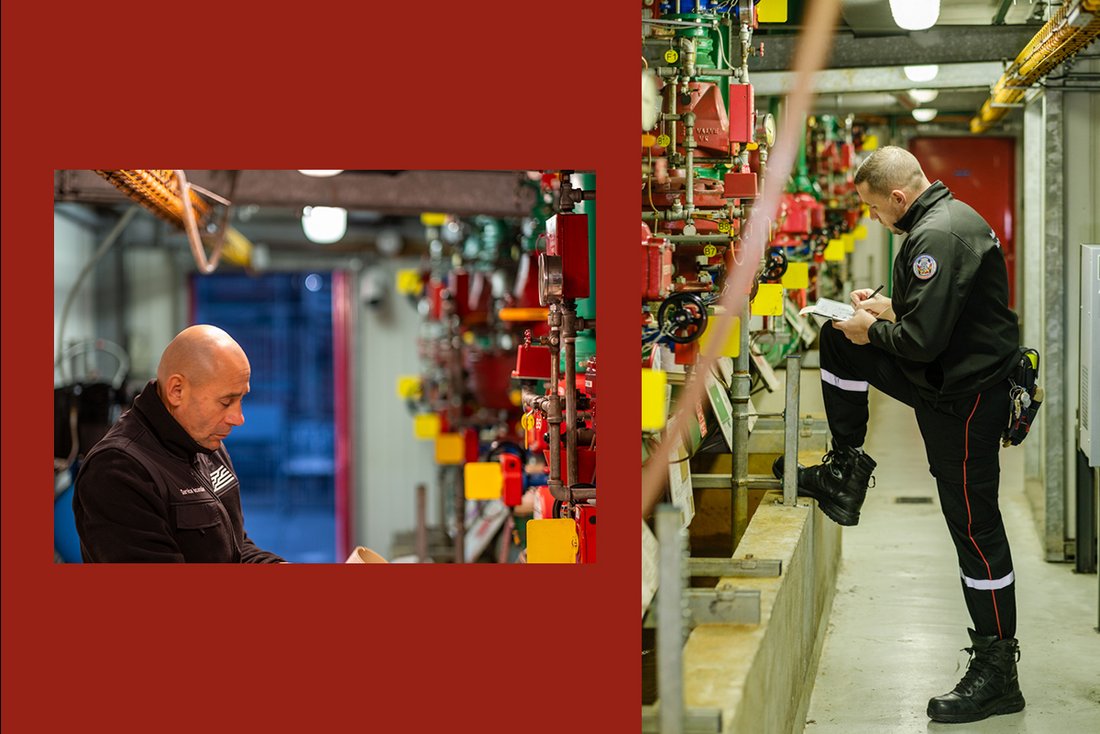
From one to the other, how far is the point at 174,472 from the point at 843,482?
2415mm

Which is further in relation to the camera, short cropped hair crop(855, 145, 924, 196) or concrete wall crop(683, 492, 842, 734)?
short cropped hair crop(855, 145, 924, 196)

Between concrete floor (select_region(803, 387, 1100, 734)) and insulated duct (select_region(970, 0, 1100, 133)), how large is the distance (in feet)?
7.94

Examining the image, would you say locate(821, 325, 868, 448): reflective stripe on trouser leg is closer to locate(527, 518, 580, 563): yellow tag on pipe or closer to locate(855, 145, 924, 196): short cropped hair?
locate(855, 145, 924, 196): short cropped hair

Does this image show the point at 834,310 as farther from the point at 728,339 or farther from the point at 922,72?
the point at 922,72

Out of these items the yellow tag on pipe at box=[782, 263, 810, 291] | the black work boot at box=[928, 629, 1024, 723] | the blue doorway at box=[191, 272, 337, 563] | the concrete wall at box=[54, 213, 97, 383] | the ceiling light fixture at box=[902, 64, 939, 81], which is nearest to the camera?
the black work boot at box=[928, 629, 1024, 723]

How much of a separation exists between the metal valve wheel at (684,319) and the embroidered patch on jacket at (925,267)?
703 millimetres

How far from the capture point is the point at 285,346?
1727 cm

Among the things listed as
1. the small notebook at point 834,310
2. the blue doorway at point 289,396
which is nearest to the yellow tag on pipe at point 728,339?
the small notebook at point 834,310

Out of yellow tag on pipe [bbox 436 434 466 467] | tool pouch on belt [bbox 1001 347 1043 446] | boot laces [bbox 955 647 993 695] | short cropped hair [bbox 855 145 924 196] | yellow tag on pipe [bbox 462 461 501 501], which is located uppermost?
short cropped hair [bbox 855 145 924 196]

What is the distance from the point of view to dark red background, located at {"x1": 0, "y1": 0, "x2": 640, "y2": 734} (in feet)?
8.45

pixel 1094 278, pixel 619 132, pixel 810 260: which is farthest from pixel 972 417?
pixel 810 260

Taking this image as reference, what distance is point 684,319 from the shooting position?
4.02m

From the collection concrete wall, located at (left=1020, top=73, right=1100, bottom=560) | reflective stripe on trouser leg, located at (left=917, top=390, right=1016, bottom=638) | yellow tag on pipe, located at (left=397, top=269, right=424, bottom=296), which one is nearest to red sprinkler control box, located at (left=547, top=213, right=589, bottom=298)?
reflective stripe on trouser leg, located at (left=917, top=390, right=1016, bottom=638)

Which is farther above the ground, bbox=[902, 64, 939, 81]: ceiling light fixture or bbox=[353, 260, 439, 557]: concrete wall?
bbox=[902, 64, 939, 81]: ceiling light fixture
